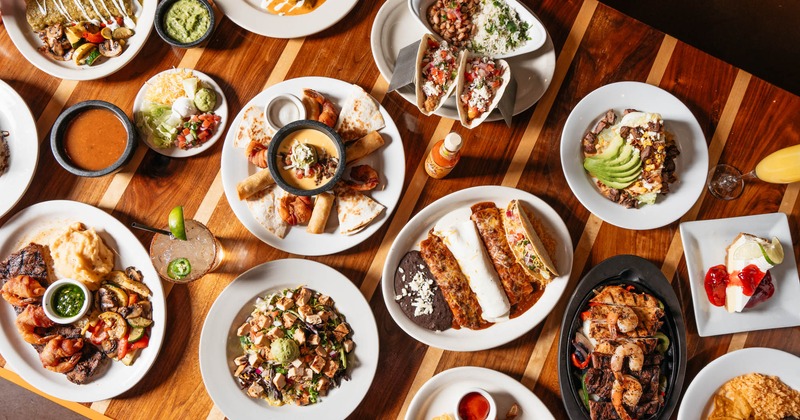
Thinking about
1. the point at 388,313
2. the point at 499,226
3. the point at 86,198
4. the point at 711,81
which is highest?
the point at 711,81

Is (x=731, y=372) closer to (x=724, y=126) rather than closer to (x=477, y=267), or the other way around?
(x=724, y=126)

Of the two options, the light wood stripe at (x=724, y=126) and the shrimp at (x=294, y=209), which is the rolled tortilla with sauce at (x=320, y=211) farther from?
the light wood stripe at (x=724, y=126)

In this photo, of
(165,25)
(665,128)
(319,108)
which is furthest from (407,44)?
(665,128)

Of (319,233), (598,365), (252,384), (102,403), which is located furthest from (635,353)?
(102,403)

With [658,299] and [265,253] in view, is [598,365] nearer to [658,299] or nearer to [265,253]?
[658,299]

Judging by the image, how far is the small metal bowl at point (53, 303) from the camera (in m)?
3.00

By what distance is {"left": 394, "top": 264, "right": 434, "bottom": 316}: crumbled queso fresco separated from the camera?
3154mm

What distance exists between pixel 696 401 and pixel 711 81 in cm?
191

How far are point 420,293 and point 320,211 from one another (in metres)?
0.73

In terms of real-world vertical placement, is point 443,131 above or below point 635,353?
above

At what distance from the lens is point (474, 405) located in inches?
121

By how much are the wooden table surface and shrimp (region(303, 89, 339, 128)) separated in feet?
0.77

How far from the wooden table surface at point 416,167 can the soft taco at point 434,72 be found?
0.20 metres

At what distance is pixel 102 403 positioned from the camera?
10.4 ft
